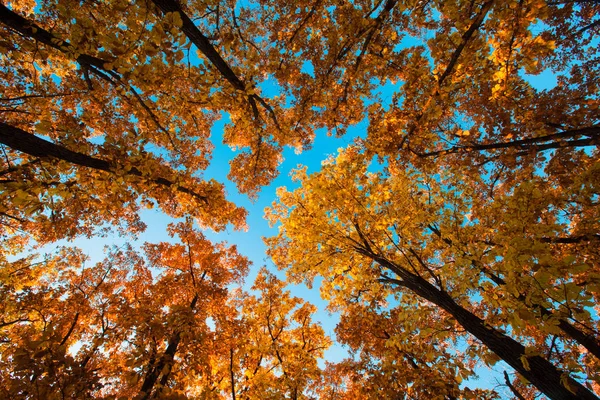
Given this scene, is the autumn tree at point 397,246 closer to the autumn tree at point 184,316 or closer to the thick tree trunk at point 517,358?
the thick tree trunk at point 517,358

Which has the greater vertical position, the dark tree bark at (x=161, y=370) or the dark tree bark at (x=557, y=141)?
the dark tree bark at (x=557, y=141)

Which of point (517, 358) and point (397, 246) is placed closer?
point (517, 358)

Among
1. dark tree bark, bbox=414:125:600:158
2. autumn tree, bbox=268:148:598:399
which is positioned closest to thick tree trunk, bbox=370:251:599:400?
autumn tree, bbox=268:148:598:399

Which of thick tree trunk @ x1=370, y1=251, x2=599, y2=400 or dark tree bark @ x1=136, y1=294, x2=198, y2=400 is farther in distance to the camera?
dark tree bark @ x1=136, y1=294, x2=198, y2=400

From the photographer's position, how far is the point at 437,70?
14.8 ft

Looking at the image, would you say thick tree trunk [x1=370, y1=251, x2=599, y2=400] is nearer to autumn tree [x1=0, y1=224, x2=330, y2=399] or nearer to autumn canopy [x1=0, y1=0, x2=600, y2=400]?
autumn canopy [x1=0, y1=0, x2=600, y2=400]

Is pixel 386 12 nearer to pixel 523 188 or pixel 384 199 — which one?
pixel 523 188

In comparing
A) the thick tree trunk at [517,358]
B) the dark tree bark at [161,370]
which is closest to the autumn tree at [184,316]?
the dark tree bark at [161,370]

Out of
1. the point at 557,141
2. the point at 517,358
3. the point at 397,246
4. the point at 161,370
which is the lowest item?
the point at 517,358

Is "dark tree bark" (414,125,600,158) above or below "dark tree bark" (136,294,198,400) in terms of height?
above

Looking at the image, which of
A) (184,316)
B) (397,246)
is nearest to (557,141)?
(397,246)

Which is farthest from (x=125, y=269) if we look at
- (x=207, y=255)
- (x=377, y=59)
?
(x=377, y=59)

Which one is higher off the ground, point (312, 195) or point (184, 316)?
point (312, 195)

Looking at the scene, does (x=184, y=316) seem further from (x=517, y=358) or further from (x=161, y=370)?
(x=517, y=358)
